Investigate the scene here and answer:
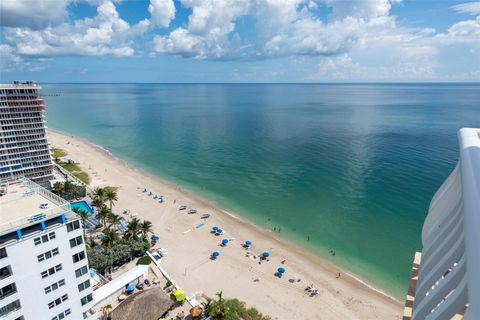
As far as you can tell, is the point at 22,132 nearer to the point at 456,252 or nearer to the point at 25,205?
the point at 25,205

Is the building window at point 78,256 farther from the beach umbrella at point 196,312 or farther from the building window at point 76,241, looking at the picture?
the beach umbrella at point 196,312

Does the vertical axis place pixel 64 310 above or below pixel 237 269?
above

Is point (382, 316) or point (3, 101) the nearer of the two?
point (382, 316)

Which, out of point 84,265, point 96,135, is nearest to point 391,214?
point 84,265

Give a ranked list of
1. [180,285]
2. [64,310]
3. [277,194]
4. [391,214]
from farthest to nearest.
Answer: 1. [277,194]
2. [391,214]
3. [180,285]
4. [64,310]

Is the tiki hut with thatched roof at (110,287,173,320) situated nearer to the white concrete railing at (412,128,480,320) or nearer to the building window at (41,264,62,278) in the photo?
the building window at (41,264,62,278)

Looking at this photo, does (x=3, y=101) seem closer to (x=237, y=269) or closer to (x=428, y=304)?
(x=237, y=269)

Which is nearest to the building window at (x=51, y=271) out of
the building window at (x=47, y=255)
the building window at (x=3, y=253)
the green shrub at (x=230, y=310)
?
the building window at (x=47, y=255)

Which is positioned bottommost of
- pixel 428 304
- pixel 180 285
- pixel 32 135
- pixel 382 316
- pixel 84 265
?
→ pixel 382 316
